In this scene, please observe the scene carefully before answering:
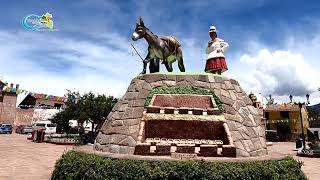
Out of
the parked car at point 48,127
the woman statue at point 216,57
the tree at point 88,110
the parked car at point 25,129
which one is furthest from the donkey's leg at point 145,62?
the parked car at point 25,129

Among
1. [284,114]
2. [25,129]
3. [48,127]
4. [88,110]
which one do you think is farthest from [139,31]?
[284,114]

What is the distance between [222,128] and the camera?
447 inches

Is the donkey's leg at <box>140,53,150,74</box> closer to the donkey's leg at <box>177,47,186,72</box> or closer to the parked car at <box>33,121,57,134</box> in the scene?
the donkey's leg at <box>177,47,186,72</box>

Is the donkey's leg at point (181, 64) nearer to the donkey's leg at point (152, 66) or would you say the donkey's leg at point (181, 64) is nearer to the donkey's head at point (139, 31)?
the donkey's leg at point (152, 66)

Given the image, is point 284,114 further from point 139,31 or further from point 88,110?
point 139,31

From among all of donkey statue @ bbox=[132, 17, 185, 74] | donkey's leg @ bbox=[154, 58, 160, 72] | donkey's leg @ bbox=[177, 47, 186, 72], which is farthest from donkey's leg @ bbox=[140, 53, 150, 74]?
donkey's leg @ bbox=[177, 47, 186, 72]

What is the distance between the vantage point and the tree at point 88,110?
30281mm

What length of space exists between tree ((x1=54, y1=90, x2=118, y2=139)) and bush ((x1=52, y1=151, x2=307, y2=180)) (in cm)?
2037

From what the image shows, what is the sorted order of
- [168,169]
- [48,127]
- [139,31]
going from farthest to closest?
1. [48,127]
2. [139,31]
3. [168,169]

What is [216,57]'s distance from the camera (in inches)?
570

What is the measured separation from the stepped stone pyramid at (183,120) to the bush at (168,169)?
1.60 m

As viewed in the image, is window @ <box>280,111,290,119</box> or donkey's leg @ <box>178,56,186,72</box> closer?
donkey's leg @ <box>178,56,186,72</box>

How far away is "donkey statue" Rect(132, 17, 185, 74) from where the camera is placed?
45.8 feet

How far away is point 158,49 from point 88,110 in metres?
18.2
